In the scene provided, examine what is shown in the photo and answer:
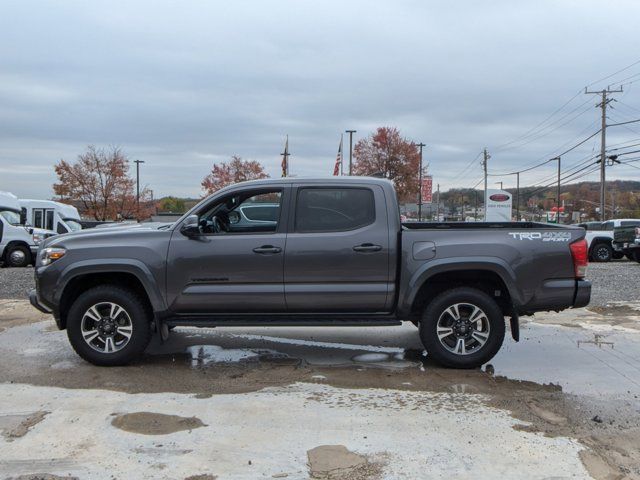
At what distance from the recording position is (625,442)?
A: 398cm

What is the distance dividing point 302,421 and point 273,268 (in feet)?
5.56

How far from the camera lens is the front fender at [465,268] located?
5.48m

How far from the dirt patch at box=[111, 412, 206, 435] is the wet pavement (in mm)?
17

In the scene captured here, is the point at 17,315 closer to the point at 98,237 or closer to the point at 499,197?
the point at 98,237

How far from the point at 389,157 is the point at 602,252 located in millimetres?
32486

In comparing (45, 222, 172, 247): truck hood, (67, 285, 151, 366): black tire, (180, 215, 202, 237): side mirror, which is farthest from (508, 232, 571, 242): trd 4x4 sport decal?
(67, 285, 151, 366): black tire

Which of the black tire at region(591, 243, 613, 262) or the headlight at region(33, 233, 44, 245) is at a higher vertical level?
the headlight at region(33, 233, 44, 245)

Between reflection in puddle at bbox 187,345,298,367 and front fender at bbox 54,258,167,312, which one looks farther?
reflection in puddle at bbox 187,345,298,367

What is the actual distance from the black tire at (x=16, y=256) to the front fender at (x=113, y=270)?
15294 mm

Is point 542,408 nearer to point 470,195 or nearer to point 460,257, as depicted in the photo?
point 460,257

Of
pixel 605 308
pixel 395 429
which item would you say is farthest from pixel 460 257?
pixel 605 308

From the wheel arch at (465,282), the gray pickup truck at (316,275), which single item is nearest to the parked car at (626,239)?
the wheel arch at (465,282)

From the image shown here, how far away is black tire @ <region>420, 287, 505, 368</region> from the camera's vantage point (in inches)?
220

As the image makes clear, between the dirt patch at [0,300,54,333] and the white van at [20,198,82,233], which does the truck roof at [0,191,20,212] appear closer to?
the white van at [20,198,82,233]
